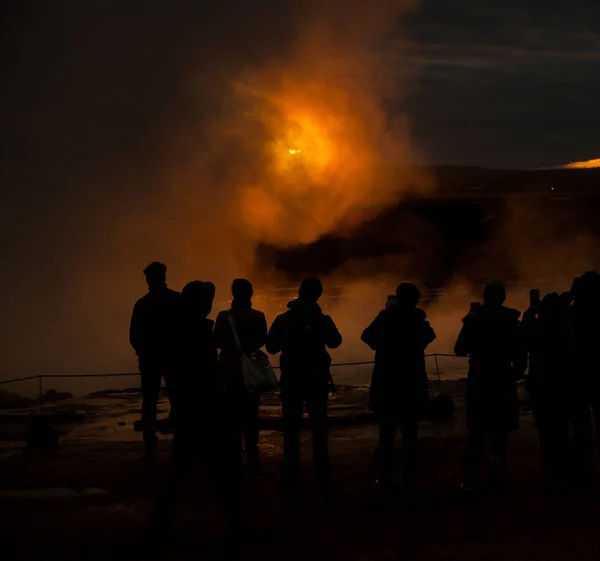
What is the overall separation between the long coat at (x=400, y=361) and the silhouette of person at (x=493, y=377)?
→ 1.20ft

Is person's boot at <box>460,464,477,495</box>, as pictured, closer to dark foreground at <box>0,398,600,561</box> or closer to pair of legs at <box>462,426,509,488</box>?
pair of legs at <box>462,426,509,488</box>

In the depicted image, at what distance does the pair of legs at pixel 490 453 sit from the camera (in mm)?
9461

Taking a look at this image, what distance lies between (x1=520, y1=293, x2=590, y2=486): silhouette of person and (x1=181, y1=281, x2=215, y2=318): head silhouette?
9.11ft

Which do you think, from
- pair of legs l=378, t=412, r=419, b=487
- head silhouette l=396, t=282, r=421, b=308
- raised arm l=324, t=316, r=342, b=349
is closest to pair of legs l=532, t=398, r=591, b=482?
pair of legs l=378, t=412, r=419, b=487

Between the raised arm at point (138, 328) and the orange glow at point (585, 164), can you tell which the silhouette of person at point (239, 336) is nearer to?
the raised arm at point (138, 328)

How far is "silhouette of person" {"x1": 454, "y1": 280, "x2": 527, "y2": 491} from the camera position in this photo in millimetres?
9461

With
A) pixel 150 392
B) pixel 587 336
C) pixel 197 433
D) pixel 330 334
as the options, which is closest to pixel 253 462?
pixel 150 392

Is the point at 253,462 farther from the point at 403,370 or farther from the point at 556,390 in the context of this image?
the point at 556,390

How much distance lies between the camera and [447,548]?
7773 millimetres

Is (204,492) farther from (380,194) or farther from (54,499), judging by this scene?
(380,194)

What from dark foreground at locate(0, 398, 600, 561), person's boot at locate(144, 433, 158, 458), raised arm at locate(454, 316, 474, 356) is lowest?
dark foreground at locate(0, 398, 600, 561)

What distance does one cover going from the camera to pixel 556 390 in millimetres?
9758

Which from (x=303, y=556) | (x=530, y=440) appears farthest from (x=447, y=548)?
(x=530, y=440)

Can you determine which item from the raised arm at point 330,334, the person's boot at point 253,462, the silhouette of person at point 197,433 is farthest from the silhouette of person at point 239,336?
the silhouette of person at point 197,433
